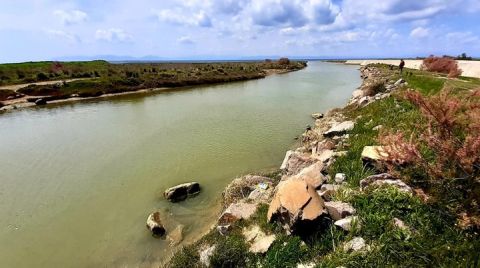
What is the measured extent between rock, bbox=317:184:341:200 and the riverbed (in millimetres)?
4030

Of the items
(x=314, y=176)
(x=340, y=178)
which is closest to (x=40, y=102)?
(x=314, y=176)

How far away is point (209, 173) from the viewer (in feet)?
46.3

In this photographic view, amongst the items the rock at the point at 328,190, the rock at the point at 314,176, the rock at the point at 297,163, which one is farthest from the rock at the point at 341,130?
the rock at the point at 328,190

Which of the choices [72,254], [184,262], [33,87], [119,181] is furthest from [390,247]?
[33,87]

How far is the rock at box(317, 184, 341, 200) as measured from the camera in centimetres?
785

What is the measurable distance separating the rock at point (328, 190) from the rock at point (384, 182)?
66 cm

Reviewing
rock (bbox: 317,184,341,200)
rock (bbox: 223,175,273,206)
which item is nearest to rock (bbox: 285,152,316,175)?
rock (bbox: 223,175,273,206)

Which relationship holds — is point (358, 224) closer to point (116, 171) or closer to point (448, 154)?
point (448, 154)

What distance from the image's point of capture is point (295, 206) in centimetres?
682

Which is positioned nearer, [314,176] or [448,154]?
[448,154]

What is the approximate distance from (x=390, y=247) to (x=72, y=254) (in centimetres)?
866

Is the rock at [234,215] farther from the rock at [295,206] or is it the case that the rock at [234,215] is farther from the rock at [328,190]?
the rock at [328,190]

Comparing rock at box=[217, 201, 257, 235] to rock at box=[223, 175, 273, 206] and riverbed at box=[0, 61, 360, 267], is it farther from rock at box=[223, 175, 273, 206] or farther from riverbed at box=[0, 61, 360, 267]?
riverbed at box=[0, 61, 360, 267]

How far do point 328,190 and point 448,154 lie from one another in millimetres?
2784
